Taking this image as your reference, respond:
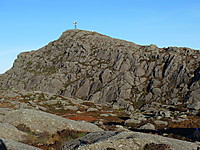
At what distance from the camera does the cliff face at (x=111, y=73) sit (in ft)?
341

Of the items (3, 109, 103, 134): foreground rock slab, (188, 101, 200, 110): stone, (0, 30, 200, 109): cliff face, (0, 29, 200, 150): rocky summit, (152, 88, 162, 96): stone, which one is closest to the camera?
(3, 109, 103, 134): foreground rock slab

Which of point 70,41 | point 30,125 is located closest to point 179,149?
point 30,125

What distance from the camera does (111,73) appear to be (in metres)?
119

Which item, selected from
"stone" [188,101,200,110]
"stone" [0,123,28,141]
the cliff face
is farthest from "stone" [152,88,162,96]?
"stone" [0,123,28,141]

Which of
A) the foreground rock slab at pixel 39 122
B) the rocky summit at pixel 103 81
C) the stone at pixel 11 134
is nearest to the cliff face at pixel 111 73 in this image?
the rocky summit at pixel 103 81

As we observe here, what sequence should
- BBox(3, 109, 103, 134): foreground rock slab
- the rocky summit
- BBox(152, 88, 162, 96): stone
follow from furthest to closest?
BBox(152, 88, 162, 96): stone → the rocky summit → BBox(3, 109, 103, 134): foreground rock slab

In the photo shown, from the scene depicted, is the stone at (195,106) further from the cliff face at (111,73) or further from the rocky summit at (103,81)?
the rocky summit at (103,81)

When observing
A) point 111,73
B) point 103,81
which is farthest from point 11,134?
point 111,73

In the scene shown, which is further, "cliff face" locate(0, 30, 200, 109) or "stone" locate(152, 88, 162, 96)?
"cliff face" locate(0, 30, 200, 109)

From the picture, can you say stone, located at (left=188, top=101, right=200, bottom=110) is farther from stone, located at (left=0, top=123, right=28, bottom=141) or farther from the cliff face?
→ stone, located at (left=0, top=123, right=28, bottom=141)

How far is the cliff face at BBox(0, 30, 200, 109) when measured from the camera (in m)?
104

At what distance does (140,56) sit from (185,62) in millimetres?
26895

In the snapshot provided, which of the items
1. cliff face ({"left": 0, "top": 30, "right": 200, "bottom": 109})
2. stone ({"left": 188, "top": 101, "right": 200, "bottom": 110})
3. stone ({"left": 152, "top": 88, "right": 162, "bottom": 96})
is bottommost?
stone ({"left": 188, "top": 101, "right": 200, "bottom": 110})

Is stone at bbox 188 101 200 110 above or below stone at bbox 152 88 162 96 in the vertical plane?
below
